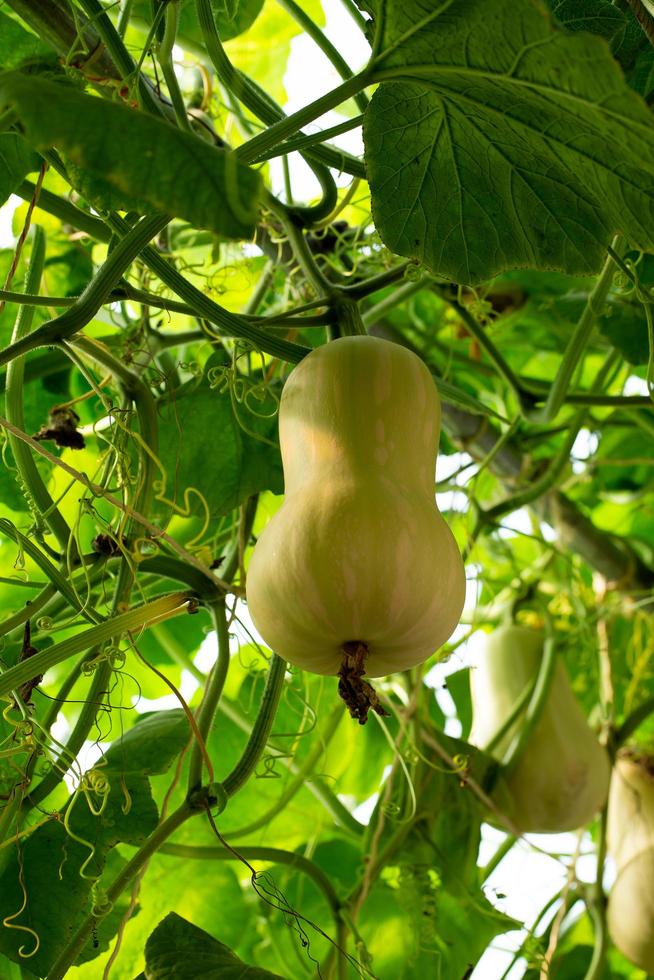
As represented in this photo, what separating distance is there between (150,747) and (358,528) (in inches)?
9.7

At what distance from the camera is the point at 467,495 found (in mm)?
894

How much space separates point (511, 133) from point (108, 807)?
434 millimetres

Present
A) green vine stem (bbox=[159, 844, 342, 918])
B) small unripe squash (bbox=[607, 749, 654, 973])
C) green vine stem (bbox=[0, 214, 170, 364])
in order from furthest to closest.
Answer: small unripe squash (bbox=[607, 749, 654, 973]), green vine stem (bbox=[159, 844, 342, 918]), green vine stem (bbox=[0, 214, 170, 364])

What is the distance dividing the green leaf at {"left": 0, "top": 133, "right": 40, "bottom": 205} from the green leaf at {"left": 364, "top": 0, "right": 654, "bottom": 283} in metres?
0.19

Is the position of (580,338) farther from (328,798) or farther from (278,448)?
(328,798)

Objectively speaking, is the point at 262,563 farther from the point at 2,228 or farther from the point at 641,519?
the point at 641,519

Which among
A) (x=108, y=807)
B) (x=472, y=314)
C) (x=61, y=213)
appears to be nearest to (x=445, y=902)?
(x=108, y=807)

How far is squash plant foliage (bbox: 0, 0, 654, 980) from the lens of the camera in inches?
17.7

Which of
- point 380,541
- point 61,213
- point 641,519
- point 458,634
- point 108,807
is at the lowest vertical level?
point 108,807

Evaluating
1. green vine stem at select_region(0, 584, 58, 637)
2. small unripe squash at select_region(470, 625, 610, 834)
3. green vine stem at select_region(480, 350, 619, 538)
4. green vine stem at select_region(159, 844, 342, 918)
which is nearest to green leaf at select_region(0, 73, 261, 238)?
green vine stem at select_region(0, 584, 58, 637)

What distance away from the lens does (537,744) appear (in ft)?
2.97

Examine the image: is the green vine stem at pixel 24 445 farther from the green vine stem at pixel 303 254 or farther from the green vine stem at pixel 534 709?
the green vine stem at pixel 534 709

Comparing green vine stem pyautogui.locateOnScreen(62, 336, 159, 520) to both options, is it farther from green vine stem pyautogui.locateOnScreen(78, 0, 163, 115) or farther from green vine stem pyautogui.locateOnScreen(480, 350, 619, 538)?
green vine stem pyautogui.locateOnScreen(480, 350, 619, 538)

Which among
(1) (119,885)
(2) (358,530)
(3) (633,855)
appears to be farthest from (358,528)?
(3) (633,855)
